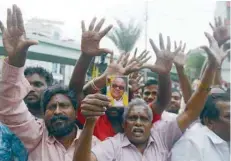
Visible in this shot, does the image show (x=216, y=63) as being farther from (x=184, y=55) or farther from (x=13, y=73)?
(x=13, y=73)

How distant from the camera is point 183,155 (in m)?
2.60

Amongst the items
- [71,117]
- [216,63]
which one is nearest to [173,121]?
[216,63]

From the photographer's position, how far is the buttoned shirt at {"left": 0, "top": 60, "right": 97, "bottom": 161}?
2359 millimetres

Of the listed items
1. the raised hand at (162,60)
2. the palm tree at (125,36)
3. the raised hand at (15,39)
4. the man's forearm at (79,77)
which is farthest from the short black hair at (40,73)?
the palm tree at (125,36)

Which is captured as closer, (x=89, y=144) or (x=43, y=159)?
(x=89, y=144)

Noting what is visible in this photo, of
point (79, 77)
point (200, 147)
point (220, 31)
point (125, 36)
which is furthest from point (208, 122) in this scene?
point (125, 36)

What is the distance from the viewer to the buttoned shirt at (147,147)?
2.58 metres

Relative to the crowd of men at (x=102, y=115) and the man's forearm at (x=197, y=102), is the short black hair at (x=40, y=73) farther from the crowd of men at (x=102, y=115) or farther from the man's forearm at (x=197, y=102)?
the man's forearm at (x=197, y=102)

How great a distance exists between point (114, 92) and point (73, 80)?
3.36ft

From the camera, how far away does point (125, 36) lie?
24562mm

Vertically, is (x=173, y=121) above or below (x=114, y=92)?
below

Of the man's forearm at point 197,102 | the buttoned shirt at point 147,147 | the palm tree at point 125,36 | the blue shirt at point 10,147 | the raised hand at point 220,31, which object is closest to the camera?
the blue shirt at point 10,147

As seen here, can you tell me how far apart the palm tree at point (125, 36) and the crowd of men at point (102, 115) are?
21.5m

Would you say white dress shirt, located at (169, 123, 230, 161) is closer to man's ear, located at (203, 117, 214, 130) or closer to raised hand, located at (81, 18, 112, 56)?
man's ear, located at (203, 117, 214, 130)
